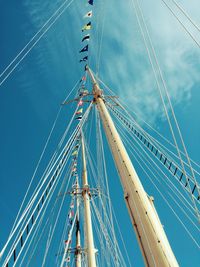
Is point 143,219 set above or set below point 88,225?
below

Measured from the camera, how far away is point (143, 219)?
4441mm

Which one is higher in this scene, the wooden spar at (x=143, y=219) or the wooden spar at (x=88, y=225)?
the wooden spar at (x=88, y=225)

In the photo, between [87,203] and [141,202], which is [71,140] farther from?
[87,203]

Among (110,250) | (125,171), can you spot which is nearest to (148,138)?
(125,171)

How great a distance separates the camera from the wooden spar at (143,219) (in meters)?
3.83

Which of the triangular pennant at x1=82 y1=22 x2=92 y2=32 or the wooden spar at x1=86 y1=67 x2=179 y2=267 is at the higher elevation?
the triangular pennant at x1=82 y1=22 x2=92 y2=32

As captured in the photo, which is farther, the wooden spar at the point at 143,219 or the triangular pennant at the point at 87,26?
the triangular pennant at the point at 87,26

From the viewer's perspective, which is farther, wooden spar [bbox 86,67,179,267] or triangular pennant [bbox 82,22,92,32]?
triangular pennant [bbox 82,22,92,32]

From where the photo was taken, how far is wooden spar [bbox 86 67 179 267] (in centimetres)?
383

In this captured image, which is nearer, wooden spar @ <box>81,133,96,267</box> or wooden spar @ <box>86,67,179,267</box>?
wooden spar @ <box>86,67,179,267</box>

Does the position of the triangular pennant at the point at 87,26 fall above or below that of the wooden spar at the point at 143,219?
above

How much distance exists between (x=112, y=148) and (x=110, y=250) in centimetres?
1008

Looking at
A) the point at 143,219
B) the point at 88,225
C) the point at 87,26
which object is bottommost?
the point at 143,219

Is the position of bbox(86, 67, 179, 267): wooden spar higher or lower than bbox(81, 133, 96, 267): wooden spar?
lower
